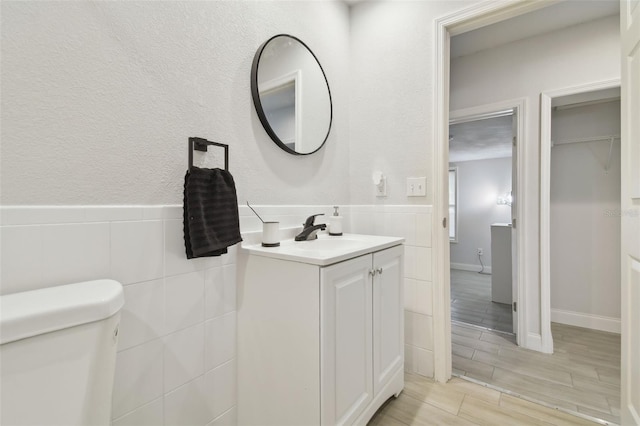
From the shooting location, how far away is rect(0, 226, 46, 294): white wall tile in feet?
2.44

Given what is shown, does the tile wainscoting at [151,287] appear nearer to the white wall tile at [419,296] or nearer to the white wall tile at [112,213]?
the white wall tile at [112,213]

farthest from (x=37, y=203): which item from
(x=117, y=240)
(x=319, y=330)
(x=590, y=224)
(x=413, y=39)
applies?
(x=590, y=224)

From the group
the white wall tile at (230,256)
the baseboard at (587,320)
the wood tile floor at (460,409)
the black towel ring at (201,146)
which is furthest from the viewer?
the baseboard at (587,320)

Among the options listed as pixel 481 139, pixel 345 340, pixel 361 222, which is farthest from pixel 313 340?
pixel 481 139

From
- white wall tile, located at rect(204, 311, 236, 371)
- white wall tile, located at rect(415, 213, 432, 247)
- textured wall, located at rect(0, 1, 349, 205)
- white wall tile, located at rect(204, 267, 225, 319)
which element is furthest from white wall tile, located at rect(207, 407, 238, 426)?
white wall tile, located at rect(415, 213, 432, 247)

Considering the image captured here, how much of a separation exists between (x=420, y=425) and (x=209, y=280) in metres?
1.21

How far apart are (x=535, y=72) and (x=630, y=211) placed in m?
1.68

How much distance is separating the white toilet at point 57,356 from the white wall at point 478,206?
561 cm

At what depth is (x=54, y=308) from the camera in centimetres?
64

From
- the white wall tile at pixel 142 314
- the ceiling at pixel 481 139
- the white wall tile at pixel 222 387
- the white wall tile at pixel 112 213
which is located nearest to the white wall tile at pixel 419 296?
the white wall tile at pixel 222 387

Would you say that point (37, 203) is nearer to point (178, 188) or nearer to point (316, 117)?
point (178, 188)

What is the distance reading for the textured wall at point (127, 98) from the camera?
0.79 meters

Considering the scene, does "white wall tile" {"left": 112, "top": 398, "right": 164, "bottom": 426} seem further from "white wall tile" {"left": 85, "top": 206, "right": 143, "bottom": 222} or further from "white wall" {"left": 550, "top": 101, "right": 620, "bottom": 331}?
"white wall" {"left": 550, "top": 101, "right": 620, "bottom": 331}

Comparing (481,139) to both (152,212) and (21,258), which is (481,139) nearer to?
(152,212)
